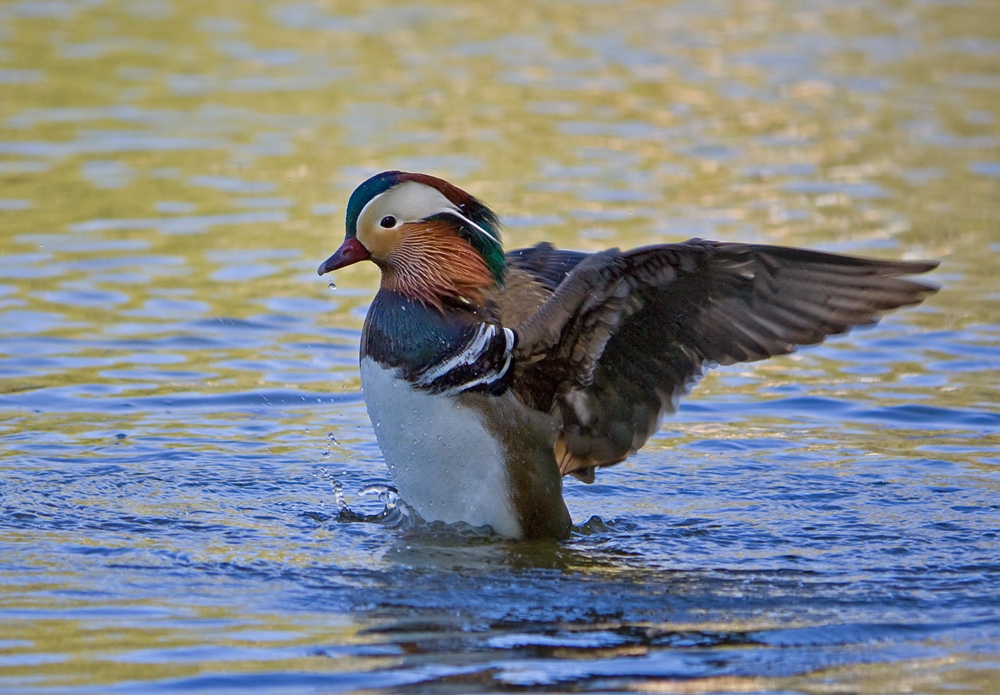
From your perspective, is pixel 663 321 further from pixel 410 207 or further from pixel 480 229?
pixel 410 207

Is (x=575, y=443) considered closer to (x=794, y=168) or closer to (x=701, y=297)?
(x=701, y=297)

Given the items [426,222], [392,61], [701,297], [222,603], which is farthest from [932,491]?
[392,61]

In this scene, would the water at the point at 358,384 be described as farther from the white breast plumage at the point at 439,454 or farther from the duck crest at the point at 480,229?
the duck crest at the point at 480,229

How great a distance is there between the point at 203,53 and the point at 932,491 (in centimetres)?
1239

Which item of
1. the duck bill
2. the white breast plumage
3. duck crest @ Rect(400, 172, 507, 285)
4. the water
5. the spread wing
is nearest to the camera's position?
the water

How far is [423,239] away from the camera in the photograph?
699 cm

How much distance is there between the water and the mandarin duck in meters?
0.40

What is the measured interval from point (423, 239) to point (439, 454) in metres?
1.00

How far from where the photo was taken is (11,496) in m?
7.19

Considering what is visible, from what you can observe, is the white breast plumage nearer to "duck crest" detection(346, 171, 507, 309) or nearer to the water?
the water

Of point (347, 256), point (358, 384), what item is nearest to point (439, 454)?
point (347, 256)

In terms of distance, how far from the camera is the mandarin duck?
643 centimetres

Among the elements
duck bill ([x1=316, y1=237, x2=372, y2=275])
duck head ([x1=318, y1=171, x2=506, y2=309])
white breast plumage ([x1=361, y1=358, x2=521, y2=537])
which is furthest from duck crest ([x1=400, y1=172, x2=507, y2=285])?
white breast plumage ([x1=361, y1=358, x2=521, y2=537])

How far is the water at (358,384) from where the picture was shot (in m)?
5.67
